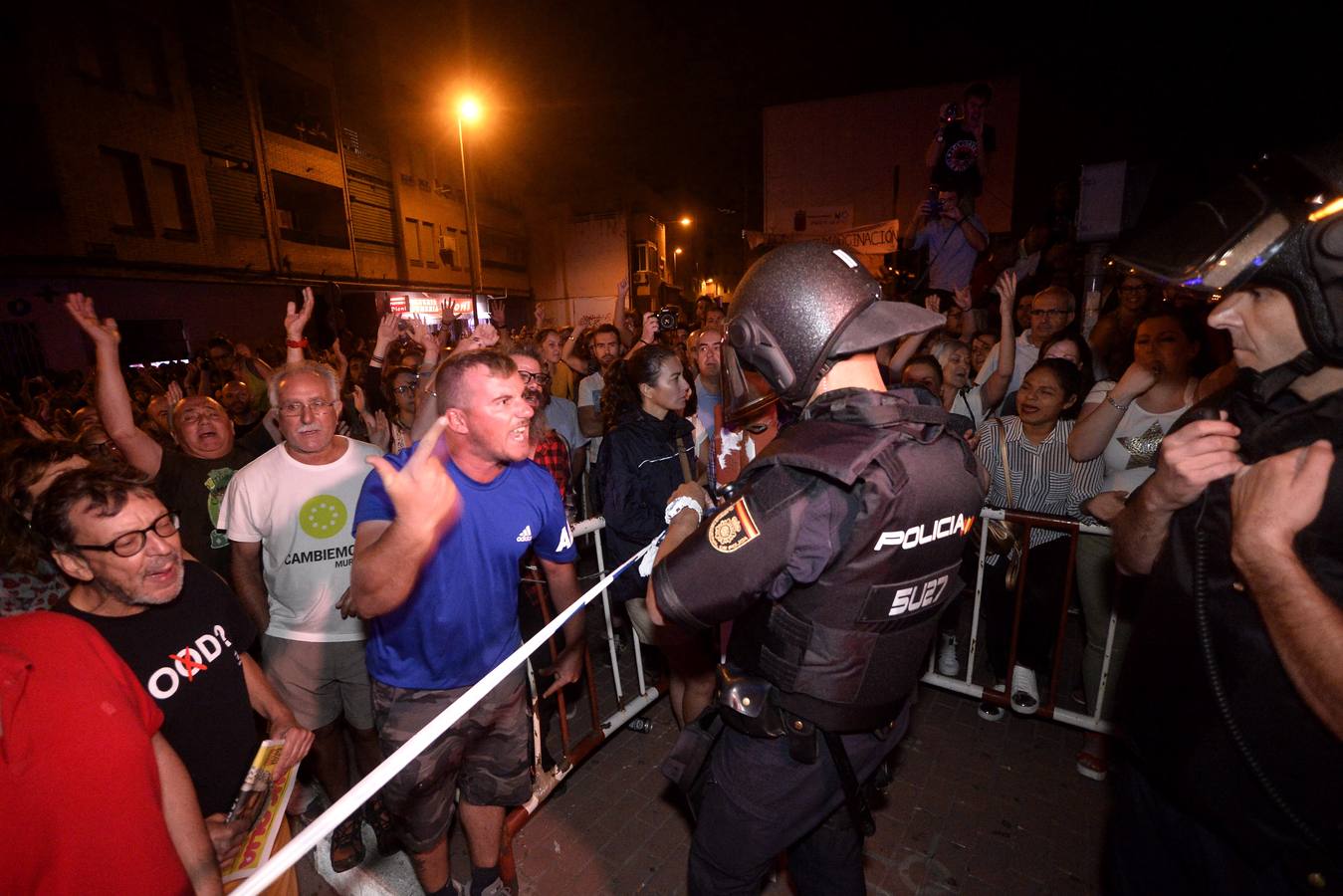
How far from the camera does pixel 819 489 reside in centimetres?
171

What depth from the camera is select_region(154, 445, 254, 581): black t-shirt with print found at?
150 inches

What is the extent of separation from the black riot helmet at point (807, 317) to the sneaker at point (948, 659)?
3.70 m

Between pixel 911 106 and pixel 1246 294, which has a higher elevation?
pixel 911 106

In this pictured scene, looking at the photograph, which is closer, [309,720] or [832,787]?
[832,787]

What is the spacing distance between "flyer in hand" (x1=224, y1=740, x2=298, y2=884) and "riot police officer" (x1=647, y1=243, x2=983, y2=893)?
5.21ft

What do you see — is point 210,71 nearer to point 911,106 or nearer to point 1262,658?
point 911,106

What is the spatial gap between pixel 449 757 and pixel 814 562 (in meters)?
2.20

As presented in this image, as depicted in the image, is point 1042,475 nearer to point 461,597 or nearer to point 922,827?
point 922,827

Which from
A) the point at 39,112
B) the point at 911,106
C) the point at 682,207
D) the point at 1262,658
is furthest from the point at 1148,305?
the point at 682,207

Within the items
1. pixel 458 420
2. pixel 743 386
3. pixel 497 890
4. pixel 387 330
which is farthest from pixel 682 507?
pixel 387 330

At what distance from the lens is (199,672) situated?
2.22 metres

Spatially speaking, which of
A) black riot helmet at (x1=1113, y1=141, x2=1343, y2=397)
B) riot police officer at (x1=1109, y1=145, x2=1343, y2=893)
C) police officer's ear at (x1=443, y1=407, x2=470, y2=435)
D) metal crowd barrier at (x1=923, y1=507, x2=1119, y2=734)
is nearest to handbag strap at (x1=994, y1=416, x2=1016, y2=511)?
metal crowd barrier at (x1=923, y1=507, x2=1119, y2=734)

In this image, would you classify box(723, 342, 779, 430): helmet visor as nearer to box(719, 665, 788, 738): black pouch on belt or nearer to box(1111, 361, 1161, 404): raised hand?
box(719, 665, 788, 738): black pouch on belt

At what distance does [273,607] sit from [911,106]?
19636 mm
